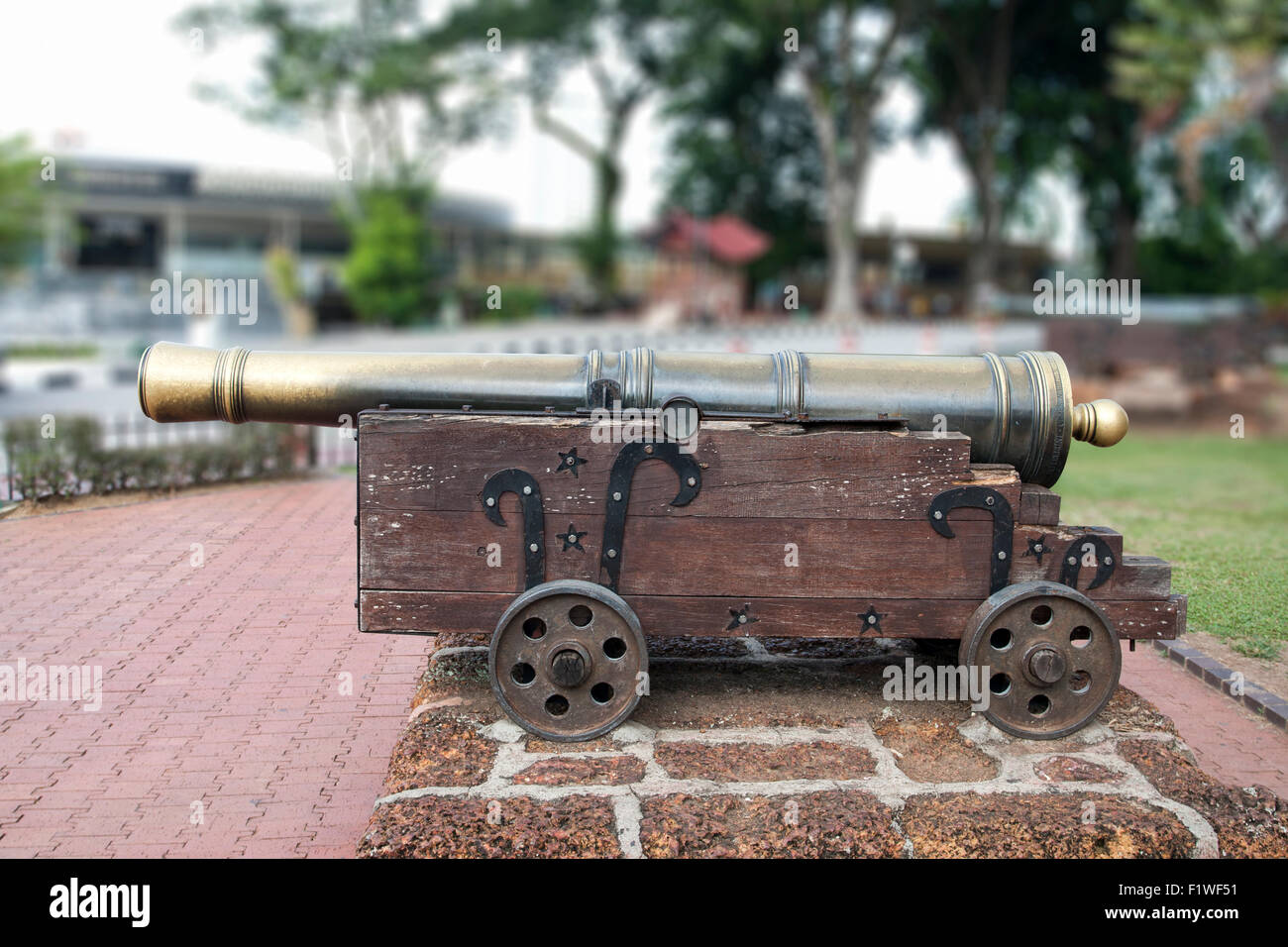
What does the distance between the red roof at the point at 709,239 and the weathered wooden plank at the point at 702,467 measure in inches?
1196

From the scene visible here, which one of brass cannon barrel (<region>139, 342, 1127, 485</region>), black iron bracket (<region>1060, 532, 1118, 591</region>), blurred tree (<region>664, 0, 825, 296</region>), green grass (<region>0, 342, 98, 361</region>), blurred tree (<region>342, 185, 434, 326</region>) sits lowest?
black iron bracket (<region>1060, 532, 1118, 591</region>)

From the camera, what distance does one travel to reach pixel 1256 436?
15352mm

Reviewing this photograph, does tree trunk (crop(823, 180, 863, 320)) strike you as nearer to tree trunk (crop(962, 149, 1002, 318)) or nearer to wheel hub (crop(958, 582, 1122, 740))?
tree trunk (crop(962, 149, 1002, 318))

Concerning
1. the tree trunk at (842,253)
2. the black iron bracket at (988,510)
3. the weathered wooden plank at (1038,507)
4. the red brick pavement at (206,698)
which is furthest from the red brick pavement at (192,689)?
the tree trunk at (842,253)

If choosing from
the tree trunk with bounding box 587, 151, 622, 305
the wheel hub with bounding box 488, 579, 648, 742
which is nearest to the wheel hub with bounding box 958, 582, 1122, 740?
the wheel hub with bounding box 488, 579, 648, 742

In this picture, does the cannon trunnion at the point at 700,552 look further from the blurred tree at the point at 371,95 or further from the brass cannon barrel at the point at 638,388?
the blurred tree at the point at 371,95

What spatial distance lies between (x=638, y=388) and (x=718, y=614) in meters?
0.79

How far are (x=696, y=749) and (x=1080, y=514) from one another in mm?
4751

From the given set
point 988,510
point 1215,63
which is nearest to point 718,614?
point 988,510

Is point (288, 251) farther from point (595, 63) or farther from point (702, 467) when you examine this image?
point (702, 467)

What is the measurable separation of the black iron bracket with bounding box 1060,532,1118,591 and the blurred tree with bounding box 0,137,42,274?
21.8 m

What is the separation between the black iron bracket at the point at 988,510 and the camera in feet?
12.6

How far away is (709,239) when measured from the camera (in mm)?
33719

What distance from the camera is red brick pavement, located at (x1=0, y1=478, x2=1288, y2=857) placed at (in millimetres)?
3527
